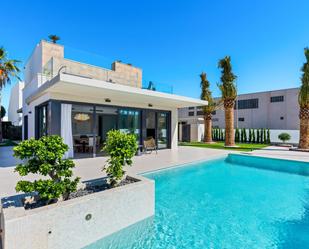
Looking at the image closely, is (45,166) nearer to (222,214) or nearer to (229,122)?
(222,214)

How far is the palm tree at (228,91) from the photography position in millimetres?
16469

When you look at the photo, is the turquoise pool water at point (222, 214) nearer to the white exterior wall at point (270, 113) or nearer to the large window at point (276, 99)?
the white exterior wall at point (270, 113)

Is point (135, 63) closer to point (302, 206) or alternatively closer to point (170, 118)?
point (170, 118)

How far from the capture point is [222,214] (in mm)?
4434

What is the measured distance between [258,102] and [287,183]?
1396 inches

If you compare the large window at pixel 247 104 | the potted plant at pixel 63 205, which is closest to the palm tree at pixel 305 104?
the potted plant at pixel 63 205

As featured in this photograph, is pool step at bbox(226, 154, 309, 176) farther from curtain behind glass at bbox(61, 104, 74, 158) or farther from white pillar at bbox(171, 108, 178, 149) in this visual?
curtain behind glass at bbox(61, 104, 74, 158)

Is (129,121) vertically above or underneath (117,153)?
above

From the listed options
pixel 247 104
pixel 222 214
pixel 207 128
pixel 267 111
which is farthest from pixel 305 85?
pixel 247 104

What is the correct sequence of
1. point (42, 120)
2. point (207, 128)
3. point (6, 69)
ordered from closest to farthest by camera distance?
point (42, 120), point (6, 69), point (207, 128)

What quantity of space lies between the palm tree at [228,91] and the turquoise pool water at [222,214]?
896cm

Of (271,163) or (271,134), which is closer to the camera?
(271,163)

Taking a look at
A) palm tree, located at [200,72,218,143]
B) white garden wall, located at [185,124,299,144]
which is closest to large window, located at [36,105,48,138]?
palm tree, located at [200,72,218,143]

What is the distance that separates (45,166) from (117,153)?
1.49 meters
